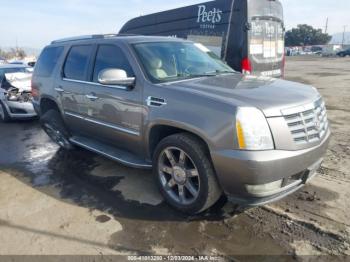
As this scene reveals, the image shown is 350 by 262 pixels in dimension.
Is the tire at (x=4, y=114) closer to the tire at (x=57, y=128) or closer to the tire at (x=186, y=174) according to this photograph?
the tire at (x=57, y=128)

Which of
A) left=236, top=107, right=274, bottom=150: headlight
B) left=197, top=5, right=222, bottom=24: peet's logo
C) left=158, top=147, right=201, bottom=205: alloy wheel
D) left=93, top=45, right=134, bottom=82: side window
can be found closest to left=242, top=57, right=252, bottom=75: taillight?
left=197, top=5, right=222, bottom=24: peet's logo

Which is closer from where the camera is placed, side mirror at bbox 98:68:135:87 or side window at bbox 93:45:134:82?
side mirror at bbox 98:68:135:87

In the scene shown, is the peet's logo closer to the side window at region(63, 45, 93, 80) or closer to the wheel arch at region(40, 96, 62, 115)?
the side window at region(63, 45, 93, 80)

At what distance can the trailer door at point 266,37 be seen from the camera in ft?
23.7

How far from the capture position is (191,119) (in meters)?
3.23

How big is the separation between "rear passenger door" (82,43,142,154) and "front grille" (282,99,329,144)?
1661 millimetres

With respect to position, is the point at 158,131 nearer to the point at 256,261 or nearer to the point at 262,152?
the point at 262,152

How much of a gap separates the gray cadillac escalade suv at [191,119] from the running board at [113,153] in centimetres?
2

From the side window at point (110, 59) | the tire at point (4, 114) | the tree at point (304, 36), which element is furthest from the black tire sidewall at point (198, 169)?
the tree at point (304, 36)

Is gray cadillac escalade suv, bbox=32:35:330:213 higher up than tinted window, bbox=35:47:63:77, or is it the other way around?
tinted window, bbox=35:47:63:77

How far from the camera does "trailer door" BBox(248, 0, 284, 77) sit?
7.21m

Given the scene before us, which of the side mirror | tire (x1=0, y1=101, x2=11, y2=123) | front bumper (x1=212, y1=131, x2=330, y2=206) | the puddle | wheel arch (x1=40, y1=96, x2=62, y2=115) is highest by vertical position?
the side mirror

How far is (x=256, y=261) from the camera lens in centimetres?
282

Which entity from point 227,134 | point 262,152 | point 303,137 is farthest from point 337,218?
point 227,134
